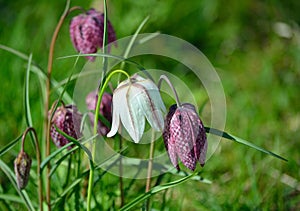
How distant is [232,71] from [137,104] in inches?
71.4

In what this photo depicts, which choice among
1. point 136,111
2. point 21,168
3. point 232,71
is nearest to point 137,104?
point 136,111

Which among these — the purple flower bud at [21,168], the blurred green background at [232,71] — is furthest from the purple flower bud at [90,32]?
the blurred green background at [232,71]

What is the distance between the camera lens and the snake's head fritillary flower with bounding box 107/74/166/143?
43.9 inches

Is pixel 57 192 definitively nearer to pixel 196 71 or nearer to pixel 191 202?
pixel 191 202

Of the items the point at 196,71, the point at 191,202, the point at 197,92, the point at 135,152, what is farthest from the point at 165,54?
the point at 191,202

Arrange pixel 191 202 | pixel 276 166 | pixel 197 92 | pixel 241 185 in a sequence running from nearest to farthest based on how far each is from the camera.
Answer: pixel 241 185
pixel 191 202
pixel 276 166
pixel 197 92

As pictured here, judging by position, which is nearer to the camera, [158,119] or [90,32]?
[158,119]

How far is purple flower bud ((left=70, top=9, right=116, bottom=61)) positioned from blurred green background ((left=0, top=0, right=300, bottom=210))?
457 mm

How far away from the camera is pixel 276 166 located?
1.95 m

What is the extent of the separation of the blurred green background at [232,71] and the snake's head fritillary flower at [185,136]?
482 mm

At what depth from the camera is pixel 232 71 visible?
2.88 m

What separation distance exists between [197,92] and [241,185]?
95 cm

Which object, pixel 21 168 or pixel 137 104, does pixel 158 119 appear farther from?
pixel 21 168

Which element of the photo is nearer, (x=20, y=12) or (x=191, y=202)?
(x=191, y=202)
